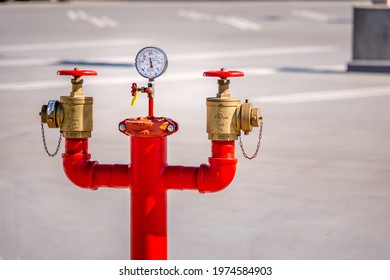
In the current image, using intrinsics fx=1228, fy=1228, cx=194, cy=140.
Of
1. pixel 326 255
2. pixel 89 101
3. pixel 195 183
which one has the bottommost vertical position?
pixel 326 255

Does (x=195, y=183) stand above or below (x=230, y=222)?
above

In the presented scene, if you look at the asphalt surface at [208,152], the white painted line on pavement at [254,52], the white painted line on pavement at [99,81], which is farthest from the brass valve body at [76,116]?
the white painted line on pavement at [254,52]

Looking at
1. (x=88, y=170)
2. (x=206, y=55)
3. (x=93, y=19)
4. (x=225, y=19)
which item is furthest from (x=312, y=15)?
(x=88, y=170)

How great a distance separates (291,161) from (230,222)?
2452 mm

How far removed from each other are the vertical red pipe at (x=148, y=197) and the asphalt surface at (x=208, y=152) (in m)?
1.38

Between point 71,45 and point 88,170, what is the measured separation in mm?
17612

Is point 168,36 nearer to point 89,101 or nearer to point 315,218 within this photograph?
point 315,218

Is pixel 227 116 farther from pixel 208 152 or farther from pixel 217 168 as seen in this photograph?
pixel 208 152

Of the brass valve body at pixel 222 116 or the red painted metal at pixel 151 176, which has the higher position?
the brass valve body at pixel 222 116

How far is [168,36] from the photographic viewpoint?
25922mm

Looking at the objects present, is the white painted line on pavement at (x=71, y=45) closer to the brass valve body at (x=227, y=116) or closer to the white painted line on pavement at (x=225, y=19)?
the white painted line on pavement at (x=225, y=19)

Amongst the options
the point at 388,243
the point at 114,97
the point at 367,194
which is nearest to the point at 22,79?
the point at 114,97

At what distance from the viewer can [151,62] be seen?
6223 millimetres

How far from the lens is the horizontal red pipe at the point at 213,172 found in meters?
6.27
